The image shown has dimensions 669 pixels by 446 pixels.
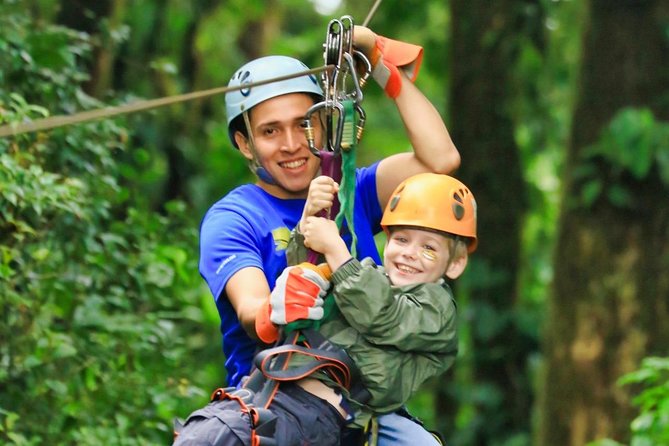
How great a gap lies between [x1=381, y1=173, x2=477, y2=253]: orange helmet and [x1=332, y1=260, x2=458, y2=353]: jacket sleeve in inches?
7.7

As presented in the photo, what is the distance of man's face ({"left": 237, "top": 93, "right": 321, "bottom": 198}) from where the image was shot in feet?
13.5

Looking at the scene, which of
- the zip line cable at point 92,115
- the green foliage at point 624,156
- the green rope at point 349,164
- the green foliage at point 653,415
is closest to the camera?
the zip line cable at point 92,115

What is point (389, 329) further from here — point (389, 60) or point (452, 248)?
point (389, 60)

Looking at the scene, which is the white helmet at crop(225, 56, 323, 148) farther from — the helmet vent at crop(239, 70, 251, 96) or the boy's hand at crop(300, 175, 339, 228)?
the boy's hand at crop(300, 175, 339, 228)

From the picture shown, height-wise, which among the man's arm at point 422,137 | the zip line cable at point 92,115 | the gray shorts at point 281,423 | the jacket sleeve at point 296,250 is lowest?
the gray shorts at point 281,423

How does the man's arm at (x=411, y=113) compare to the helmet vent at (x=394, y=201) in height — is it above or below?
above

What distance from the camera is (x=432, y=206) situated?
3.91 m

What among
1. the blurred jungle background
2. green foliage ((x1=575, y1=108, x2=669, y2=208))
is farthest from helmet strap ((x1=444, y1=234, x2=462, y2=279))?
green foliage ((x1=575, y1=108, x2=669, y2=208))

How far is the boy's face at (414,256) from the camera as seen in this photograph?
388cm

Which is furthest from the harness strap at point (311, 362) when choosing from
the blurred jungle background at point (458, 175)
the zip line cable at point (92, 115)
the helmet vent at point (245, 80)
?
the blurred jungle background at point (458, 175)

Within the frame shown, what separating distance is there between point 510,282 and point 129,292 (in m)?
3.99

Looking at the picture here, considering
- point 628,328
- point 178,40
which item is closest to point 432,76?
point 178,40

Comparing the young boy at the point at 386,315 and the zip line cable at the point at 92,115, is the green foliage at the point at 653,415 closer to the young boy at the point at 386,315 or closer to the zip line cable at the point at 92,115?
the young boy at the point at 386,315

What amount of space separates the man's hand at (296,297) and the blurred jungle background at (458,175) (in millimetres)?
1753
